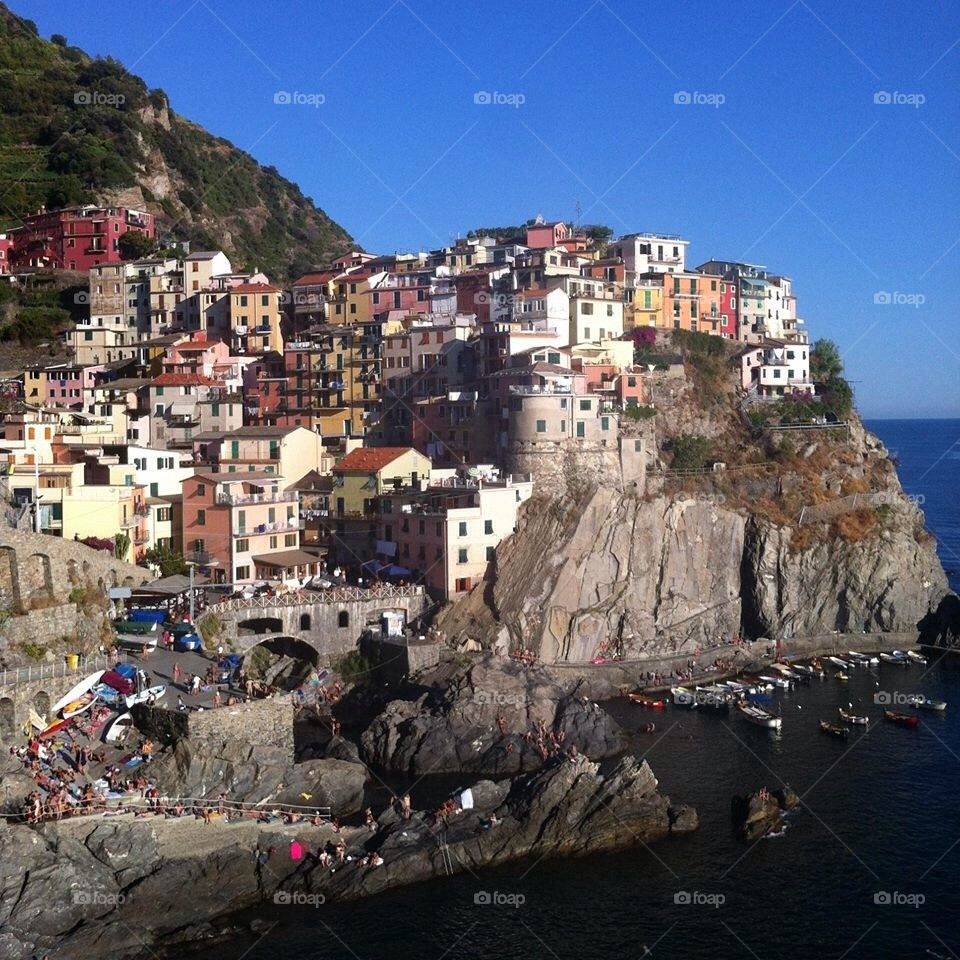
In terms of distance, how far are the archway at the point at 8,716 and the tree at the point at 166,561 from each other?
45.7ft

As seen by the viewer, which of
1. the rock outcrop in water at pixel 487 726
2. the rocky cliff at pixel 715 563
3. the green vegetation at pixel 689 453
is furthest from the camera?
the green vegetation at pixel 689 453

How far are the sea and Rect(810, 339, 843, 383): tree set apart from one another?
35.2 m

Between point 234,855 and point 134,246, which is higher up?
point 134,246

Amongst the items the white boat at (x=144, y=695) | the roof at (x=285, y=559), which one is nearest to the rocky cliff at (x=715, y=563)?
the roof at (x=285, y=559)

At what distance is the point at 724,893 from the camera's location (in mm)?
32438

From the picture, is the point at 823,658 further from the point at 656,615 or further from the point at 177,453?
the point at 177,453

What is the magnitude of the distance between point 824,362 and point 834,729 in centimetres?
3531

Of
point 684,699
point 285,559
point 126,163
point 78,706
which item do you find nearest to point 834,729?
point 684,699

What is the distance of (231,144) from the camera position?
124188 mm

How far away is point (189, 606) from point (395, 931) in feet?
67.5

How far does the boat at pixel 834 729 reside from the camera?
4553 centimetres

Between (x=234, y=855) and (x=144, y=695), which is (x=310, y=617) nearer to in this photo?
(x=144, y=695)

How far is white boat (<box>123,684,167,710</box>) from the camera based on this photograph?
38.0m

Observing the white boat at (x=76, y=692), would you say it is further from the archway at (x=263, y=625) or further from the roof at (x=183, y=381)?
the roof at (x=183, y=381)
